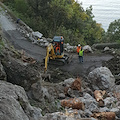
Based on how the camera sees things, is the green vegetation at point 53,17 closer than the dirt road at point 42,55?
No

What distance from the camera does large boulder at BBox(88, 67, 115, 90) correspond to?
11.1 metres

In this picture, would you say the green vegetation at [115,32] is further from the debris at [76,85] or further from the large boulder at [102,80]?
the debris at [76,85]

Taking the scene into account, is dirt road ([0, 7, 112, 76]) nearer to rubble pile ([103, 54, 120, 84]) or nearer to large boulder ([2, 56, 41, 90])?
rubble pile ([103, 54, 120, 84])

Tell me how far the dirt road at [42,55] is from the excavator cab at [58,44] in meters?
1.25

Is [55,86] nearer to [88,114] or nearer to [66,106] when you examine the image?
[66,106]

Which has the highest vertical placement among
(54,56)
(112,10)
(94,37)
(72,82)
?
(112,10)

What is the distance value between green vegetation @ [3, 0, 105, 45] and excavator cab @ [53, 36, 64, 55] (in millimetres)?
8343

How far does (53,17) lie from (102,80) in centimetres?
1446

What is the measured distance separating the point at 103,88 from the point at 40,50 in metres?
8.49

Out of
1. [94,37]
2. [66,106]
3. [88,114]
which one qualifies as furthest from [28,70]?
[94,37]

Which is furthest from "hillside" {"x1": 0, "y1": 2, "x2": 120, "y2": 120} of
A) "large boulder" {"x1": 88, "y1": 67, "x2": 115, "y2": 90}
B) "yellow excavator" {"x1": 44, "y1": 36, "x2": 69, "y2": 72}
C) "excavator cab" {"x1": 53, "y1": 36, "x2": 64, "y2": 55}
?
"excavator cab" {"x1": 53, "y1": 36, "x2": 64, "y2": 55}

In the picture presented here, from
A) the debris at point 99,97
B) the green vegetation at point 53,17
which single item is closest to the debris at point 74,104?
the debris at point 99,97

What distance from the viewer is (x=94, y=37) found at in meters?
28.9

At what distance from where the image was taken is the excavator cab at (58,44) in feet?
46.1
